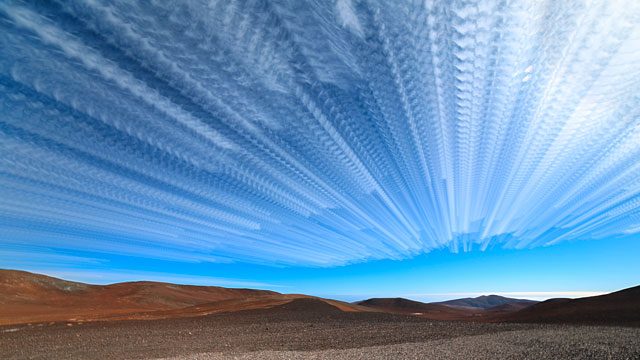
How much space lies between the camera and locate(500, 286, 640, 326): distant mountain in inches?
701

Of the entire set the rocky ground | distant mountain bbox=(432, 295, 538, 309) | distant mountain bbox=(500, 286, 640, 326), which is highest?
distant mountain bbox=(432, 295, 538, 309)

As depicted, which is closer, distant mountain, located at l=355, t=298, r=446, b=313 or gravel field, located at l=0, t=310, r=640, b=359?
gravel field, located at l=0, t=310, r=640, b=359

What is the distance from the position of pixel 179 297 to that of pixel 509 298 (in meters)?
88.1

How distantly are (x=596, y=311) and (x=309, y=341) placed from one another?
2004cm

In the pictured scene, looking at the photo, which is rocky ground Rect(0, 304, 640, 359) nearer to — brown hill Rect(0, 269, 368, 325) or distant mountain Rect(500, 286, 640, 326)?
distant mountain Rect(500, 286, 640, 326)

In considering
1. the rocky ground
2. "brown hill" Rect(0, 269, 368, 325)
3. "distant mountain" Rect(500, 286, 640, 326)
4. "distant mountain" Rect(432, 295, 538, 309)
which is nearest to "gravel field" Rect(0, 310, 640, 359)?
the rocky ground

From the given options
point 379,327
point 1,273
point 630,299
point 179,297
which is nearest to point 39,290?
point 1,273

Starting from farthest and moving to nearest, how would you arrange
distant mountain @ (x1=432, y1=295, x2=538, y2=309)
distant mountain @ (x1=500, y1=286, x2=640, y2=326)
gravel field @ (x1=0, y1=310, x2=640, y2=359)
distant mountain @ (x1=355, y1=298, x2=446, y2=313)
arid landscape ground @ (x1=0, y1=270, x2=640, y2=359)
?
distant mountain @ (x1=432, y1=295, x2=538, y2=309) → distant mountain @ (x1=355, y1=298, x2=446, y2=313) → distant mountain @ (x1=500, y1=286, x2=640, y2=326) → arid landscape ground @ (x1=0, y1=270, x2=640, y2=359) → gravel field @ (x1=0, y1=310, x2=640, y2=359)

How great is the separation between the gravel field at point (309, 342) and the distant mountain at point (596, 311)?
4.85 metres

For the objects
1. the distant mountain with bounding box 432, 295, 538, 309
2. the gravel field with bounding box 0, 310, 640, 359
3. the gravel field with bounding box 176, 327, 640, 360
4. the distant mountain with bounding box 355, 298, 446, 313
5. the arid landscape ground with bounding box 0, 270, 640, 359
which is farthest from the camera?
the distant mountain with bounding box 432, 295, 538, 309

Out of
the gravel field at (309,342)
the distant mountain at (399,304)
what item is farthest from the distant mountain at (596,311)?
the distant mountain at (399,304)

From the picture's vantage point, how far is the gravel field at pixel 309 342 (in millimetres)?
10133

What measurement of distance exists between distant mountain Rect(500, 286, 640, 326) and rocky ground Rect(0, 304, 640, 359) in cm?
504

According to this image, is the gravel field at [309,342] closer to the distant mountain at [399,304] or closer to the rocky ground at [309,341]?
the rocky ground at [309,341]
